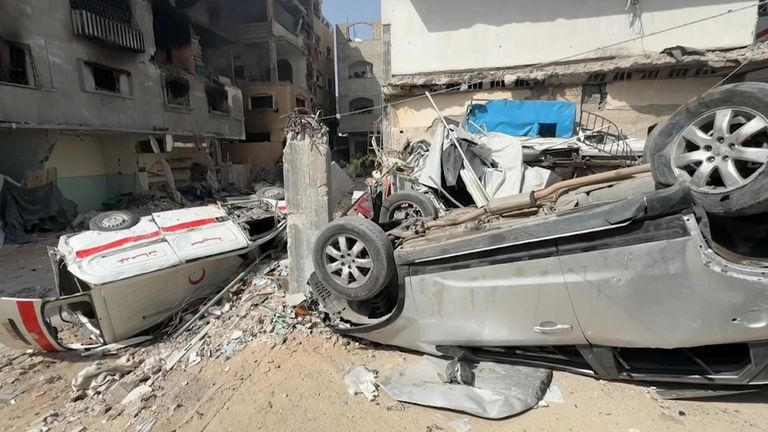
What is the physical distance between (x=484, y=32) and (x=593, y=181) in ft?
33.1

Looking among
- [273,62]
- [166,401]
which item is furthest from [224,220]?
[273,62]

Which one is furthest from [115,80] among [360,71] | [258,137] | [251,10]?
[360,71]

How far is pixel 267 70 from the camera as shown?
25.5 metres

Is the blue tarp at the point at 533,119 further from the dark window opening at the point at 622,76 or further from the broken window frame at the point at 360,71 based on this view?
the broken window frame at the point at 360,71

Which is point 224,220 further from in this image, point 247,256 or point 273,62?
point 273,62

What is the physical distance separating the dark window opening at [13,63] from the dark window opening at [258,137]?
1473cm

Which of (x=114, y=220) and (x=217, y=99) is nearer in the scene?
(x=114, y=220)

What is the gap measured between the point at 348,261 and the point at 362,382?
1.05 metres

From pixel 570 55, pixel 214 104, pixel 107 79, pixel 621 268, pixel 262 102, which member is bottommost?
pixel 621 268

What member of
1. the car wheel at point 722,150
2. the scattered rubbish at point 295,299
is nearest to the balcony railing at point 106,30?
the scattered rubbish at point 295,299

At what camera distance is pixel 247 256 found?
18.9 feet

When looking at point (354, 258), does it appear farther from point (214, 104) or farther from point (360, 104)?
point (360, 104)

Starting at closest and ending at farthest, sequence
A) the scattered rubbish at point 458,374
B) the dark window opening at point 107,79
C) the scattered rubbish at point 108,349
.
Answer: the scattered rubbish at point 458,374 → the scattered rubbish at point 108,349 → the dark window opening at point 107,79

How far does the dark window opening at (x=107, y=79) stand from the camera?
14.3 m
